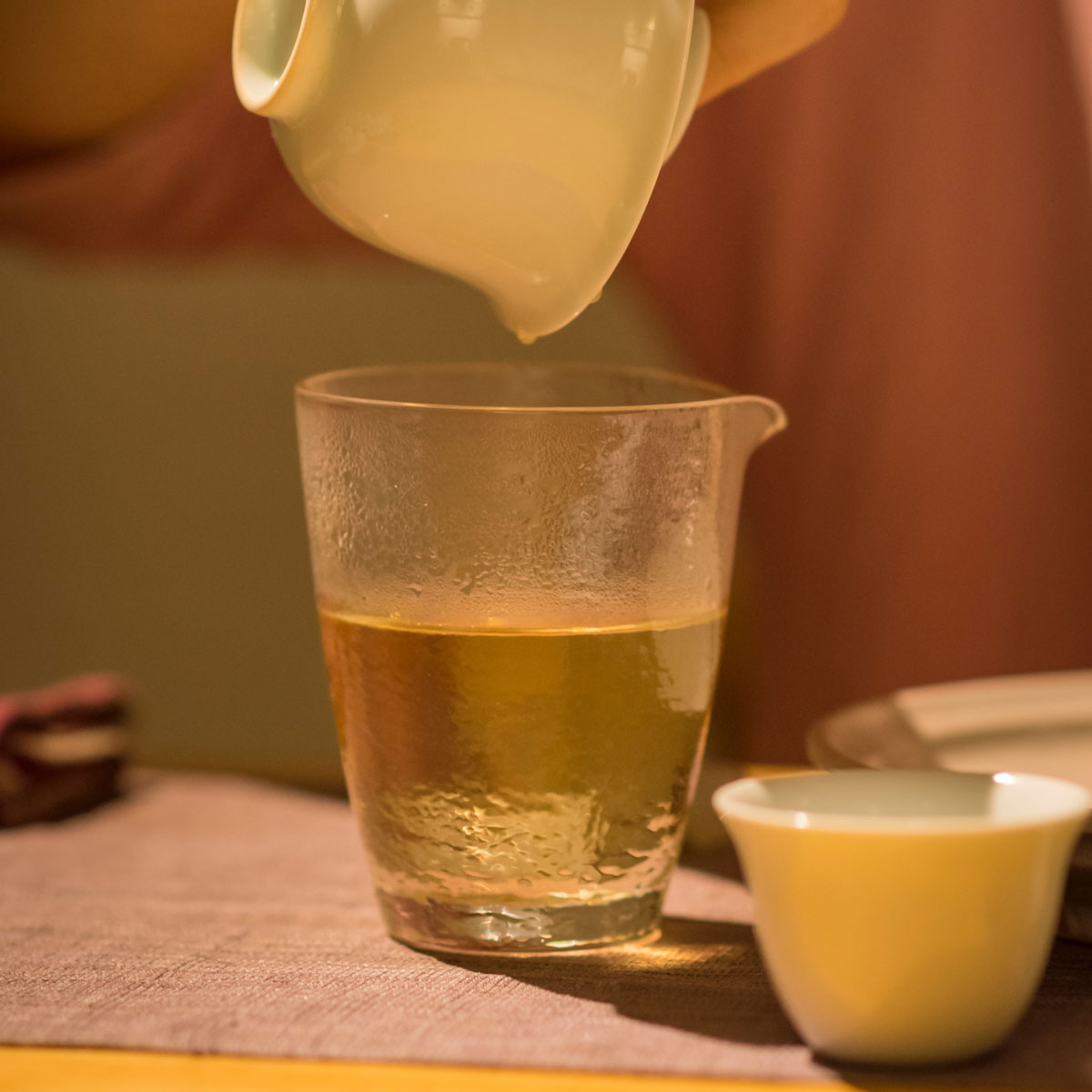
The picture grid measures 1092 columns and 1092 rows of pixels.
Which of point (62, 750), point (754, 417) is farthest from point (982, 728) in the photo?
point (62, 750)

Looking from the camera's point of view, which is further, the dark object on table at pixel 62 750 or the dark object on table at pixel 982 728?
the dark object on table at pixel 62 750

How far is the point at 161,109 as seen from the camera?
1.19 m

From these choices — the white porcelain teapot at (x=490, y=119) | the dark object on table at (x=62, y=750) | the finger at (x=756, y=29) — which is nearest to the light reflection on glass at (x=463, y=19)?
the white porcelain teapot at (x=490, y=119)

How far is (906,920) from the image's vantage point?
1.20 feet

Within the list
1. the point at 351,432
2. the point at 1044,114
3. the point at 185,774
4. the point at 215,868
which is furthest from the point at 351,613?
the point at 1044,114

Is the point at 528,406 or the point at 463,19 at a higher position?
the point at 463,19

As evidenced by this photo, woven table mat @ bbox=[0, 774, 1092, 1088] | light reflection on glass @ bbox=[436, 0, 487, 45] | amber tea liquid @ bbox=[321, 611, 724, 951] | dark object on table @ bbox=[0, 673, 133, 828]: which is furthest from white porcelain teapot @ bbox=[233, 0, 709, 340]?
dark object on table @ bbox=[0, 673, 133, 828]

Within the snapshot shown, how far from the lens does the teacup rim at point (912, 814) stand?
0.36 m

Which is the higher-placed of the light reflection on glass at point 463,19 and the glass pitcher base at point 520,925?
the light reflection on glass at point 463,19

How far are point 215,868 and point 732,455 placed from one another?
1.01ft

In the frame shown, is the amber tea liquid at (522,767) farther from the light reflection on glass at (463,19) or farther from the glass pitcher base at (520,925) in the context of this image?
the light reflection on glass at (463,19)

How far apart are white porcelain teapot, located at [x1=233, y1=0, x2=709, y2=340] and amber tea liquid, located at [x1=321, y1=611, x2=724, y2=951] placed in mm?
132

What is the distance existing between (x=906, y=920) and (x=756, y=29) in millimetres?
314

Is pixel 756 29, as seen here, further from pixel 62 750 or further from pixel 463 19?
pixel 62 750
